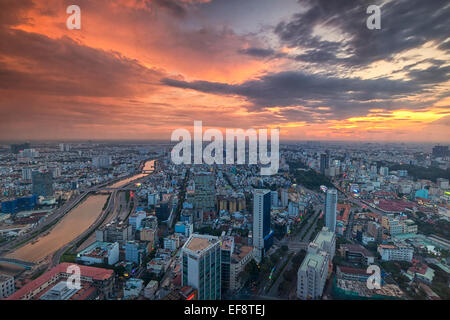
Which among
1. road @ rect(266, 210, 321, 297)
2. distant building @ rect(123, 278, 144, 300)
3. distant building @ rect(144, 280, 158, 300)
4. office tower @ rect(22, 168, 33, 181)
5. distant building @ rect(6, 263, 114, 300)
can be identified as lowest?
road @ rect(266, 210, 321, 297)

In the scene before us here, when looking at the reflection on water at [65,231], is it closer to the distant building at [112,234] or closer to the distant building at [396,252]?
the distant building at [112,234]

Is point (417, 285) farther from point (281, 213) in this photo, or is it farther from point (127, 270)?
point (127, 270)

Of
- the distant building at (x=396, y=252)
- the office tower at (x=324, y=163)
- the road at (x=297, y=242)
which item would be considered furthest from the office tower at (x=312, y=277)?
the office tower at (x=324, y=163)

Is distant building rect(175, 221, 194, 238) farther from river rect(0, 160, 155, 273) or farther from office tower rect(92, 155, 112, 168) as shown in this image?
office tower rect(92, 155, 112, 168)

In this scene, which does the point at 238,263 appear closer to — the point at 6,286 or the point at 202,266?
the point at 202,266

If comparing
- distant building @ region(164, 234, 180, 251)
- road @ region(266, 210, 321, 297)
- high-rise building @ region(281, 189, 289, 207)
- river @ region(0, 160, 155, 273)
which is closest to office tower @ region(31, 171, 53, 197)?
river @ region(0, 160, 155, 273)

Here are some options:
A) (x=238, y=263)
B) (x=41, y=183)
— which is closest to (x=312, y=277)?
(x=238, y=263)
